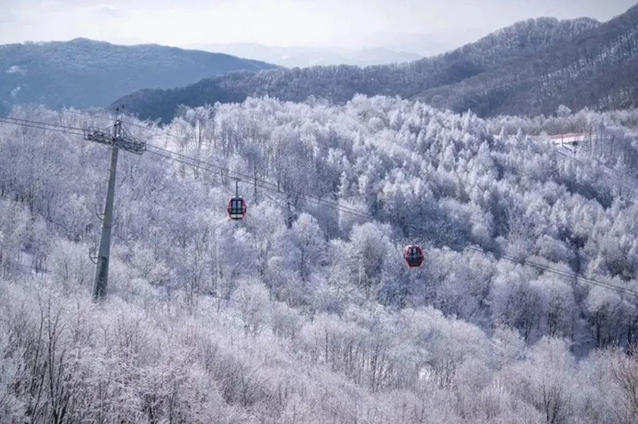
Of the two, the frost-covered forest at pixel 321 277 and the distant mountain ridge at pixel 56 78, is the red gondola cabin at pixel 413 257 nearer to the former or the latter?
the frost-covered forest at pixel 321 277

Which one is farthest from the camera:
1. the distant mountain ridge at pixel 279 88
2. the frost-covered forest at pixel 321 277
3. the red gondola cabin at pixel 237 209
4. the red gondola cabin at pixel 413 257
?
the distant mountain ridge at pixel 279 88

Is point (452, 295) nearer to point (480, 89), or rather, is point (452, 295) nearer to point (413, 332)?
point (413, 332)

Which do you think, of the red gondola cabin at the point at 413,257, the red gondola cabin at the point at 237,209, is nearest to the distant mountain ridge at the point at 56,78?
the red gondola cabin at the point at 237,209

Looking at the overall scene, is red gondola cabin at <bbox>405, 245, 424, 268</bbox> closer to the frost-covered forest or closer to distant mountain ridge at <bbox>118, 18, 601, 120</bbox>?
the frost-covered forest

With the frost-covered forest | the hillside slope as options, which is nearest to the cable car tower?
the frost-covered forest

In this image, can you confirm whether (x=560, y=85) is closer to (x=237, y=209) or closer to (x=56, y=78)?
(x=56, y=78)

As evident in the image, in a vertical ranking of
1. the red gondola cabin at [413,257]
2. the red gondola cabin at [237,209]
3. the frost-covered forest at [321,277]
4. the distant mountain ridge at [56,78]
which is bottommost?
the frost-covered forest at [321,277]
